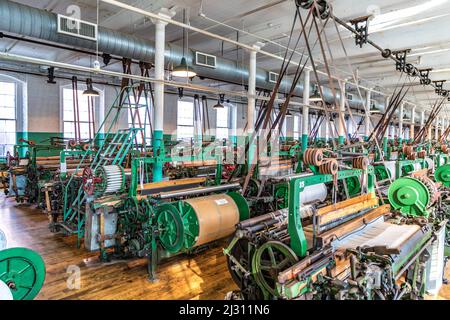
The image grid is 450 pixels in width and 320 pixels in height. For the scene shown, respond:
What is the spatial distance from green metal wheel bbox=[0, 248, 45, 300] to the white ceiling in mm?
4982

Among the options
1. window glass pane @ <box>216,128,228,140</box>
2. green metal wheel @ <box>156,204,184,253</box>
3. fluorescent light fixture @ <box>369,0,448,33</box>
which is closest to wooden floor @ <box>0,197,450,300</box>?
green metal wheel @ <box>156,204,184,253</box>

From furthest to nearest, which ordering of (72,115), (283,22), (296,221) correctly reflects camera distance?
(72,115) < (283,22) < (296,221)

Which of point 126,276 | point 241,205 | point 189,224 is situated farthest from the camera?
point 241,205

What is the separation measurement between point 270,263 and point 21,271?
1666 millimetres

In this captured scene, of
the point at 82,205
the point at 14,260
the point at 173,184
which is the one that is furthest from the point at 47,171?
the point at 14,260

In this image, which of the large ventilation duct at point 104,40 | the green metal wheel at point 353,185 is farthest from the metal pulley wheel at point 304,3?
the green metal wheel at point 353,185

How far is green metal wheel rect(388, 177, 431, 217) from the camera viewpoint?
342 cm

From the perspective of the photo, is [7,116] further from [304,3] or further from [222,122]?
[304,3]

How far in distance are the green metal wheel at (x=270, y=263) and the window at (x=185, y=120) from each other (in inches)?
472

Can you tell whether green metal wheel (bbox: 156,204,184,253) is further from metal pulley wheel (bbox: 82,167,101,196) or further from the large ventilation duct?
the large ventilation duct

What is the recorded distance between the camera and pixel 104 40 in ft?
19.0

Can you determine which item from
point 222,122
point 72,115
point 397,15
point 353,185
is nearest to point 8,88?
point 72,115
